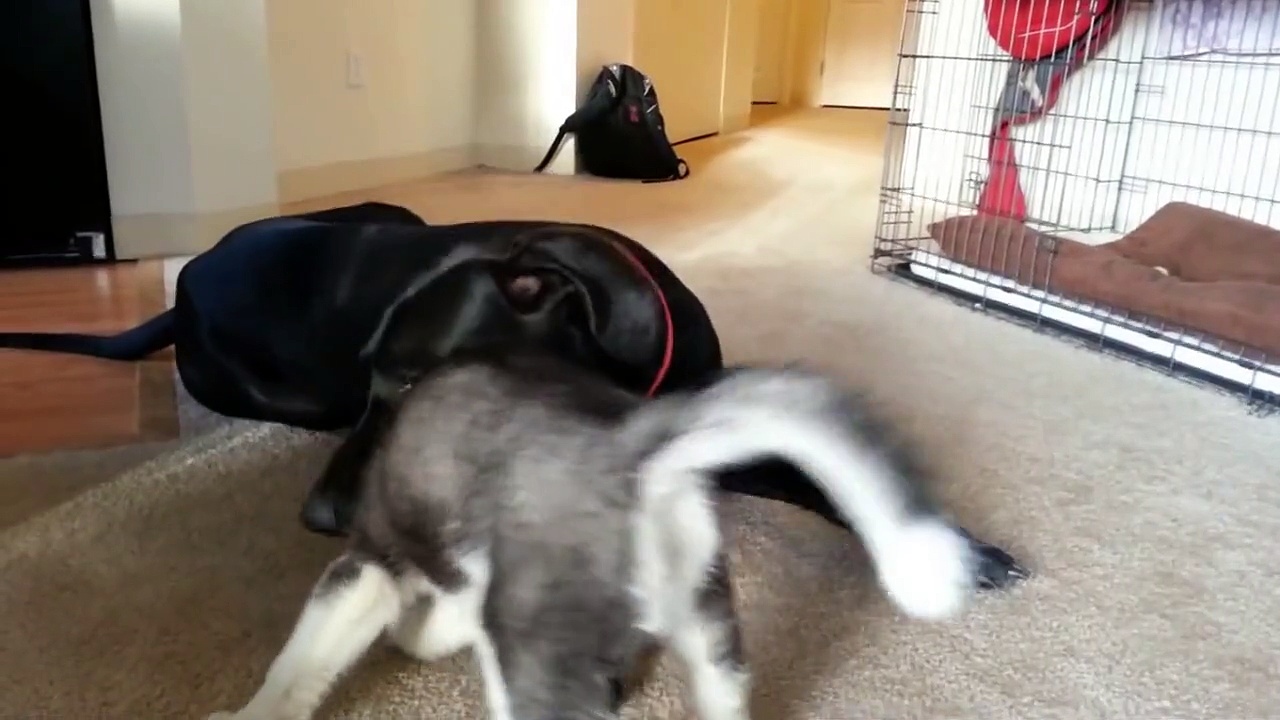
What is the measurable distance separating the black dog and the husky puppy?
0.15 m

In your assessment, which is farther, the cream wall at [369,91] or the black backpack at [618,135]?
the black backpack at [618,135]

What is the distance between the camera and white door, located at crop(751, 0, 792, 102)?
6232 mm

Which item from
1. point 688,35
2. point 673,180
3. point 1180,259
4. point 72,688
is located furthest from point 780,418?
point 688,35

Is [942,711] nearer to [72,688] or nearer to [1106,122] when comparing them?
[72,688]

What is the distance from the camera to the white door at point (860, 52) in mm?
6438

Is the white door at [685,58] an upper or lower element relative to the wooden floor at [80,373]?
upper

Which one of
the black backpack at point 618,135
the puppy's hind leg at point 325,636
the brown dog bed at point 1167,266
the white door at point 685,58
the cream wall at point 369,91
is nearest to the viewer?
the puppy's hind leg at point 325,636

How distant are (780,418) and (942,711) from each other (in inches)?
15.1

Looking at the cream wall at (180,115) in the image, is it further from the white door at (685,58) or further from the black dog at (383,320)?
the white door at (685,58)

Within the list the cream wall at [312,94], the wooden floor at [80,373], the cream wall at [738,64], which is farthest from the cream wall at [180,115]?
the cream wall at [738,64]

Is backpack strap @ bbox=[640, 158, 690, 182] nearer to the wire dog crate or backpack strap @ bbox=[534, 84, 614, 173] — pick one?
backpack strap @ bbox=[534, 84, 614, 173]

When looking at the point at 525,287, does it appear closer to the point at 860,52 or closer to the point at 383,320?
the point at 383,320

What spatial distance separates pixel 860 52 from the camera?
21.4 feet

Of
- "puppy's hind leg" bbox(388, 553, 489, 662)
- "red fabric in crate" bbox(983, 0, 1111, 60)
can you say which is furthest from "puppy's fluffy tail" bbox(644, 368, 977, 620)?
"red fabric in crate" bbox(983, 0, 1111, 60)
